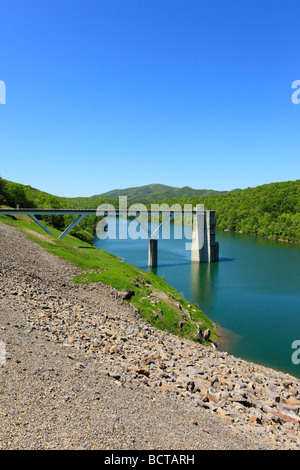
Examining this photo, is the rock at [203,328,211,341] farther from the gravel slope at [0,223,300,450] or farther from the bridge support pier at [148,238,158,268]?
the bridge support pier at [148,238,158,268]

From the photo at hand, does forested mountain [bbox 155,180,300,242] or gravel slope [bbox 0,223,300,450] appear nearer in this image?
gravel slope [bbox 0,223,300,450]

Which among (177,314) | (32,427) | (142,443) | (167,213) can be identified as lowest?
(177,314)

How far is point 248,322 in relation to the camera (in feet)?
94.4

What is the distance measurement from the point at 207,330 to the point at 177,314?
275 centimetres

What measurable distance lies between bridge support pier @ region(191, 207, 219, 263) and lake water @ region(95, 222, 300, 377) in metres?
1.94

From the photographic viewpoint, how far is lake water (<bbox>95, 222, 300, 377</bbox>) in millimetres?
23875

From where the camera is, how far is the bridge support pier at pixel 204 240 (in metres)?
58.4

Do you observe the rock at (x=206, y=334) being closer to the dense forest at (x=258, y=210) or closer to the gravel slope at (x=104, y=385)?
the gravel slope at (x=104, y=385)

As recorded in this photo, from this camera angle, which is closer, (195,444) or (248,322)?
(195,444)

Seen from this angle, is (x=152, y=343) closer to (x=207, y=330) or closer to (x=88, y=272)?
(x=207, y=330)

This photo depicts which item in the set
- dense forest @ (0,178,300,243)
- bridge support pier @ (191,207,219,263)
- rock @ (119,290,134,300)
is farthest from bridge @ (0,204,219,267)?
rock @ (119,290,134,300)

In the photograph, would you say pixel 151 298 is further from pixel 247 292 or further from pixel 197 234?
pixel 197 234

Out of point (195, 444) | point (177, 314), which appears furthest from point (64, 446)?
point (177, 314)

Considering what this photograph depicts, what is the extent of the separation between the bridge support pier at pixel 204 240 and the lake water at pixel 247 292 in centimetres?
194
